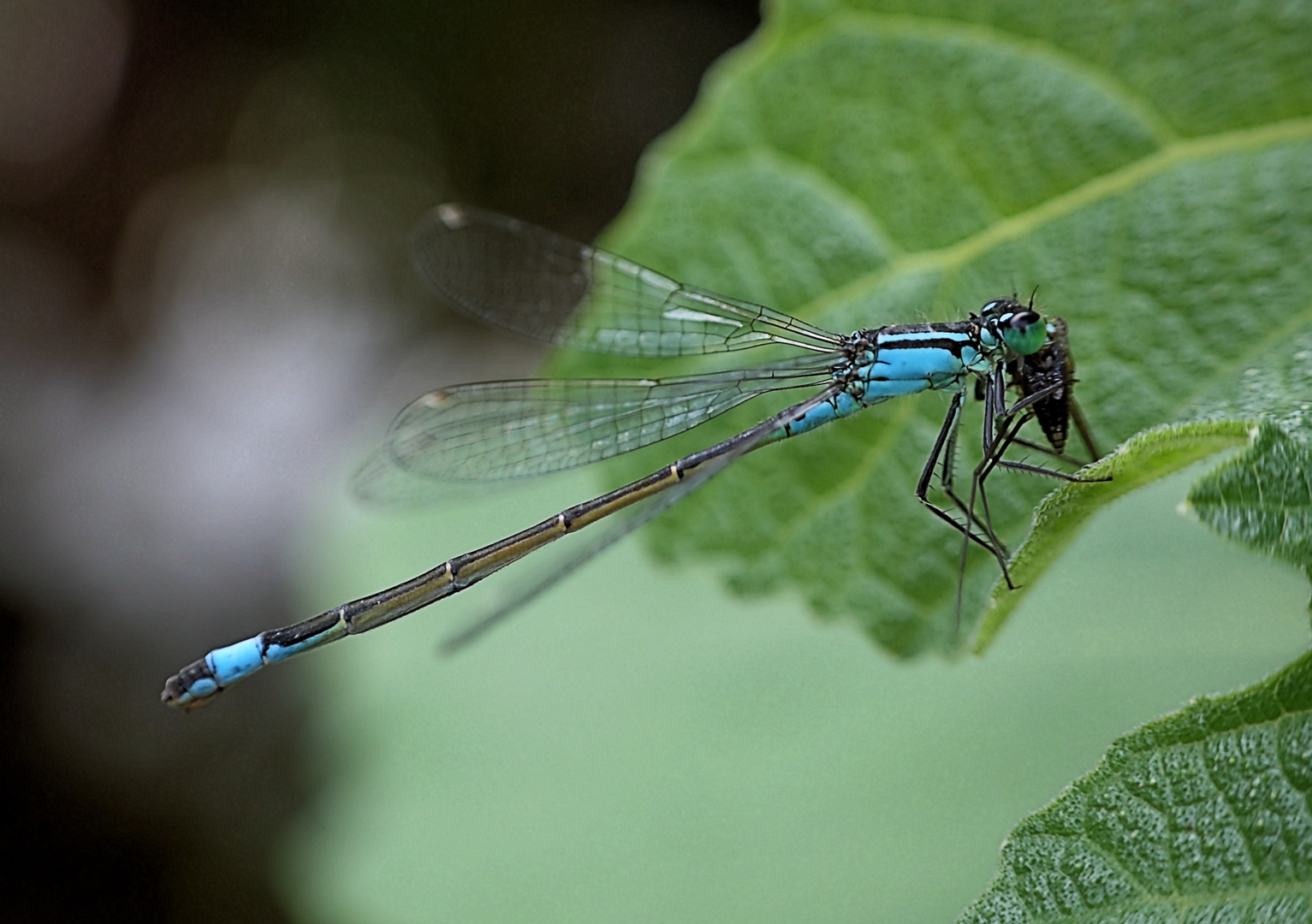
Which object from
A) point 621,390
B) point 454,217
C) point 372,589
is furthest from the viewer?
point 372,589

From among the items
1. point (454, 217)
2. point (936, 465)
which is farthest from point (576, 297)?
point (936, 465)

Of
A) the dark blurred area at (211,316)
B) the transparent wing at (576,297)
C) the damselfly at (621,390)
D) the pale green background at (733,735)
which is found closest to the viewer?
the damselfly at (621,390)

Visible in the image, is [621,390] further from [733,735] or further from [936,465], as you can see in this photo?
[733,735]

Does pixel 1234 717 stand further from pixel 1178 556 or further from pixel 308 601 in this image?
pixel 308 601

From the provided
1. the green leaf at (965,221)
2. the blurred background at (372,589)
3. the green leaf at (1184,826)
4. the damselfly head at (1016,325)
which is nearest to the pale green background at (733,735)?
the blurred background at (372,589)

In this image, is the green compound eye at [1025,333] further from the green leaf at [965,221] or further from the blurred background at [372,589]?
the blurred background at [372,589]

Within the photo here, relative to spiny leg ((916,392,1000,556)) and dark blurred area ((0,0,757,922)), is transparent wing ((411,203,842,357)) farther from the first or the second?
dark blurred area ((0,0,757,922))

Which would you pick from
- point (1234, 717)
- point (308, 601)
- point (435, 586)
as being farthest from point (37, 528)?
point (1234, 717)
